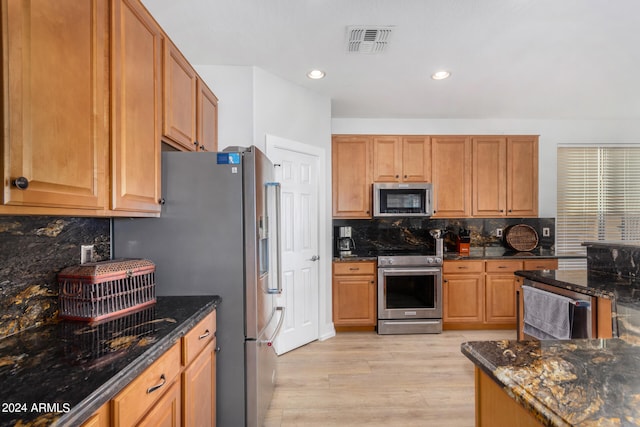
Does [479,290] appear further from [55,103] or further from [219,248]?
[55,103]

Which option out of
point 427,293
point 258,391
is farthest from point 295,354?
point 427,293

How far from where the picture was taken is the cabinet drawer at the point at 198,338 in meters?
1.30

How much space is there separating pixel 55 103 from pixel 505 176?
4380 millimetres

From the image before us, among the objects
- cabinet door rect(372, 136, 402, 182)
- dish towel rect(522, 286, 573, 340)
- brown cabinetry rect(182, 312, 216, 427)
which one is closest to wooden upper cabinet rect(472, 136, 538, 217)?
cabinet door rect(372, 136, 402, 182)

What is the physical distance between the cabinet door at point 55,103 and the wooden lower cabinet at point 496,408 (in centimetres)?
147

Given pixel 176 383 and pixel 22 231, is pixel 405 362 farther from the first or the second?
pixel 22 231

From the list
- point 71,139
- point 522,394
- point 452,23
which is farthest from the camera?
point 452,23

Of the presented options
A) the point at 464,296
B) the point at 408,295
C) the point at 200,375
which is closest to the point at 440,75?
the point at 408,295

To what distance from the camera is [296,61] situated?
2.54 meters

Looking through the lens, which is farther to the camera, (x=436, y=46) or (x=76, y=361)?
(x=436, y=46)

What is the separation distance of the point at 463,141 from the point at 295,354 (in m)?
3.28

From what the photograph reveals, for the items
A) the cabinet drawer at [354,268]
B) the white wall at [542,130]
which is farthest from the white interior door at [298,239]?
the white wall at [542,130]

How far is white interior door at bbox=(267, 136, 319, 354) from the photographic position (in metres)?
2.90

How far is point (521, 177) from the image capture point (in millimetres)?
3895
